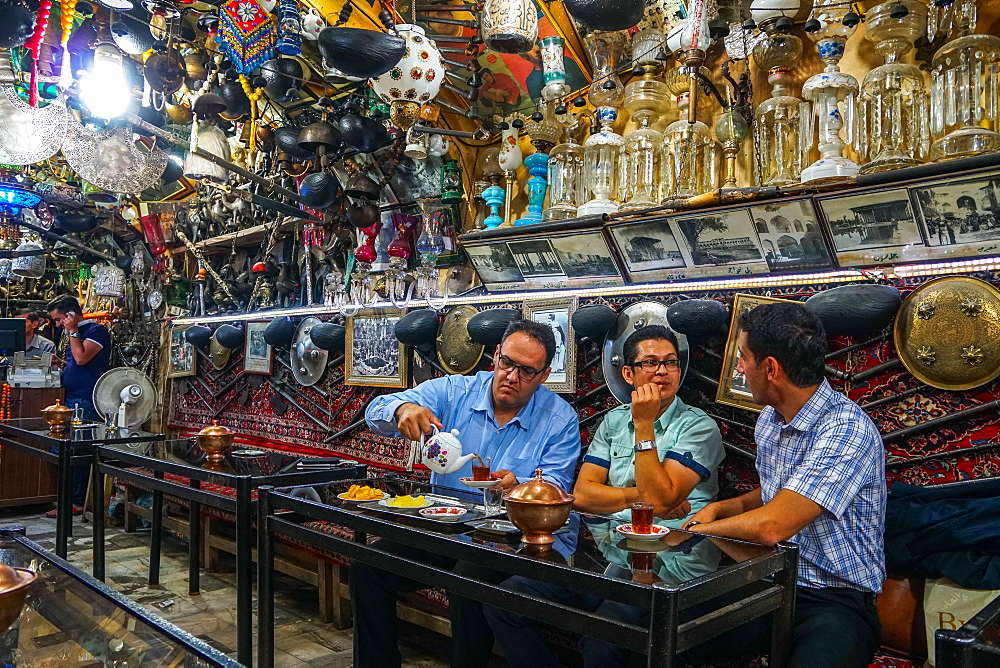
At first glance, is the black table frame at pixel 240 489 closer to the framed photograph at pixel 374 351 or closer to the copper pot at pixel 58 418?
the copper pot at pixel 58 418

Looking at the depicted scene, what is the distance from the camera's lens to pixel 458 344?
4.21 metres

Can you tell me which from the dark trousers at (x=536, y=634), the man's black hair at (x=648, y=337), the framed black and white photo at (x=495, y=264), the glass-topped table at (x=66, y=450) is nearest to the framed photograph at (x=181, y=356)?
the glass-topped table at (x=66, y=450)

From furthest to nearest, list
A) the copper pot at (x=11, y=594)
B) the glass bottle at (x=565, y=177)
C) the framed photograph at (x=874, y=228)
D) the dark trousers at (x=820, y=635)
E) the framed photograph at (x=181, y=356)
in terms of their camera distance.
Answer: the framed photograph at (x=181, y=356), the glass bottle at (x=565, y=177), the framed photograph at (x=874, y=228), the dark trousers at (x=820, y=635), the copper pot at (x=11, y=594)

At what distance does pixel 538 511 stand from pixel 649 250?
1.98 meters

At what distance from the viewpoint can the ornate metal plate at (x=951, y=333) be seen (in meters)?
2.42

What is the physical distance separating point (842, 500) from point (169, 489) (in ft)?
8.82

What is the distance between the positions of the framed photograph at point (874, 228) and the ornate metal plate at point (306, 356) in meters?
3.56

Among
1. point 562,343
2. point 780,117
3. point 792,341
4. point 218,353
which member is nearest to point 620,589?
point 792,341

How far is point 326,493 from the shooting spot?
98.3 inches

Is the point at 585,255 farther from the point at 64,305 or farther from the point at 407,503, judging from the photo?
the point at 64,305

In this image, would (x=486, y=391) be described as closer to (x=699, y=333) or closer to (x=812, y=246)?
(x=699, y=333)

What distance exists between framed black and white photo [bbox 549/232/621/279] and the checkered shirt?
5.56 ft

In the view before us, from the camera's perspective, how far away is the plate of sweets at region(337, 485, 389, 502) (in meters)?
2.41

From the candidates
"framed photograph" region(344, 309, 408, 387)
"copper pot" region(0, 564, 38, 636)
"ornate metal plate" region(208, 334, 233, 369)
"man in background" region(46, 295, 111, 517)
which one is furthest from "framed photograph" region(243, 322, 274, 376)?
"copper pot" region(0, 564, 38, 636)
